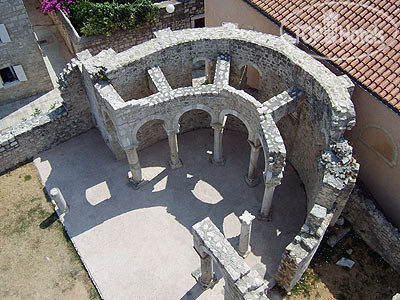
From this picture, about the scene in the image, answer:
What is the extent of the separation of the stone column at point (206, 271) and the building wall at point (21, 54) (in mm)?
13757

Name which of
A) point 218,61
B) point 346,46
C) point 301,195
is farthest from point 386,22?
point 301,195

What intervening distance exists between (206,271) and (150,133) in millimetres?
7468

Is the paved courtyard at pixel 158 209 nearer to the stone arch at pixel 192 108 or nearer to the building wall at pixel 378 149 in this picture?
the stone arch at pixel 192 108

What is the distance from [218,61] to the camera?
15.9m

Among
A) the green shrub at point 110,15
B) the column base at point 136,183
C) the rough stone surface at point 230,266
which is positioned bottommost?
the column base at point 136,183

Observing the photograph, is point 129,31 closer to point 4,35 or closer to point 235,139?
point 4,35

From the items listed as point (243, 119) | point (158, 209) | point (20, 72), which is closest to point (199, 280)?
point (158, 209)

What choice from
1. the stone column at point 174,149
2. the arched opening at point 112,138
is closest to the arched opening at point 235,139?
the stone column at point 174,149

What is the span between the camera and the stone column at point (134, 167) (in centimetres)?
1538

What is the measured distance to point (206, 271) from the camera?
12.9 meters

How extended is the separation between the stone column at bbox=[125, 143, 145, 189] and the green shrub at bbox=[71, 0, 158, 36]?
28.1 feet

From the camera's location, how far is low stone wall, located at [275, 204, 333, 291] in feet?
40.4

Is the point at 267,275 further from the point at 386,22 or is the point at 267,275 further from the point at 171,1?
the point at 171,1

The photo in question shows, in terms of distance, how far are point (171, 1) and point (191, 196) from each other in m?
12.3
